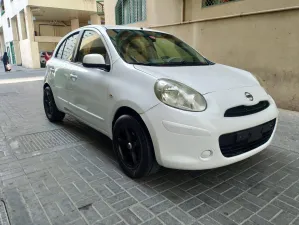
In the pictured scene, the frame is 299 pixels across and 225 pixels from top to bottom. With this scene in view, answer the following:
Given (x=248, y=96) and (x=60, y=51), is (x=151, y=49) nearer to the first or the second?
(x=248, y=96)

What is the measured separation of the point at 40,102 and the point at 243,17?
5799 mm

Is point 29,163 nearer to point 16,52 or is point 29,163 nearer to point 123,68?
point 123,68

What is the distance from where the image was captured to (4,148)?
142 inches

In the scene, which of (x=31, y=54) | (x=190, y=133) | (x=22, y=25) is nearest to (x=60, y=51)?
(x=190, y=133)

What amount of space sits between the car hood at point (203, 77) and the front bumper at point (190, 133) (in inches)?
7.2

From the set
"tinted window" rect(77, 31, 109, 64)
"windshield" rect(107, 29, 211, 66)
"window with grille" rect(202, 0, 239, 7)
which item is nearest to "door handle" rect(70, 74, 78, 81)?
"tinted window" rect(77, 31, 109, 64)

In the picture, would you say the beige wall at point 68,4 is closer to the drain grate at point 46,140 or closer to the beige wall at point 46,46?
the beige wall at point 46,46

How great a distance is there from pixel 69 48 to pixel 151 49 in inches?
65.4

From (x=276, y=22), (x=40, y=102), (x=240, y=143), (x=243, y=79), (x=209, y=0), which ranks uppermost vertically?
(x=209, y=0)

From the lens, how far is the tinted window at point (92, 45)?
3105 mm

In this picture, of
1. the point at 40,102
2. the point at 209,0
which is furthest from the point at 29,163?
the point at 209,0

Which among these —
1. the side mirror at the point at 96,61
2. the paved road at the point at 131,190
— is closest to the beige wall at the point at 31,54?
the paved road at the point at 131,190

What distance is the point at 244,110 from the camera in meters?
2.37

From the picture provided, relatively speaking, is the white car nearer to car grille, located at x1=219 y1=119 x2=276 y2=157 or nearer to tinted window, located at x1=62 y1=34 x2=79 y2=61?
car grille, located at x1=219 y1=119 x2=276 y2=157
